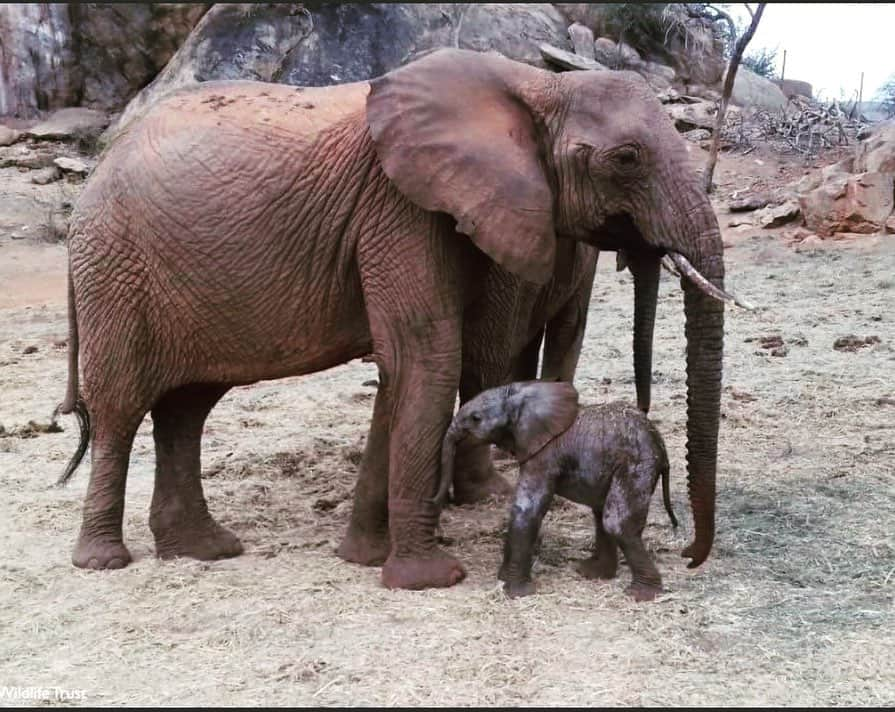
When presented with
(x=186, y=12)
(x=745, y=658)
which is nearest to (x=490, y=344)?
(x=745, y=658)

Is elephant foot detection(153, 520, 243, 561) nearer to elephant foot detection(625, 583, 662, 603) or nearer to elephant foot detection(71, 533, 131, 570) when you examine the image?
elephant foot detection(71, 533, 131, 570)

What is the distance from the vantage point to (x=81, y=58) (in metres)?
22.1

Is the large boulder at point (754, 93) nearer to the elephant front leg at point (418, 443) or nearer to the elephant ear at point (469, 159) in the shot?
the elephant ear at point (469, 159)

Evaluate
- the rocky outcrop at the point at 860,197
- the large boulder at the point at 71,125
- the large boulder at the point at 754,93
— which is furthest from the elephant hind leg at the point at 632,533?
the large boulder at the point at 71,125

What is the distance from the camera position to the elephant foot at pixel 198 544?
509 cm

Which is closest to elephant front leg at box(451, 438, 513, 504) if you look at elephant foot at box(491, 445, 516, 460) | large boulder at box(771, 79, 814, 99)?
elephant foot at box(491, 445, 516, 460)

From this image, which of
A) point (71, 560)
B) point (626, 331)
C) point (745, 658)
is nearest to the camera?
point (745, 658)

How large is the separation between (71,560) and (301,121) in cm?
226

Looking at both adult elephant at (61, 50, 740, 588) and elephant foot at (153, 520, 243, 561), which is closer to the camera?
adult elephant at (61, 50, 740, 588)

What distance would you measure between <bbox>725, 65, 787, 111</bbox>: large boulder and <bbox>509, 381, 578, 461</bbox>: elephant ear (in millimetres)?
17382

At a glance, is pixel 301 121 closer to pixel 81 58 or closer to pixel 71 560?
pixel 71 560

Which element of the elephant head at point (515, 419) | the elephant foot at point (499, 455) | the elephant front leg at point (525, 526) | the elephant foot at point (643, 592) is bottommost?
the elephant foot at point (499, 455)

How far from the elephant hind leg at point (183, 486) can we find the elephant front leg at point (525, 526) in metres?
1.47

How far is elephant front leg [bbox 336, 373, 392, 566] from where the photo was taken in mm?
4887
